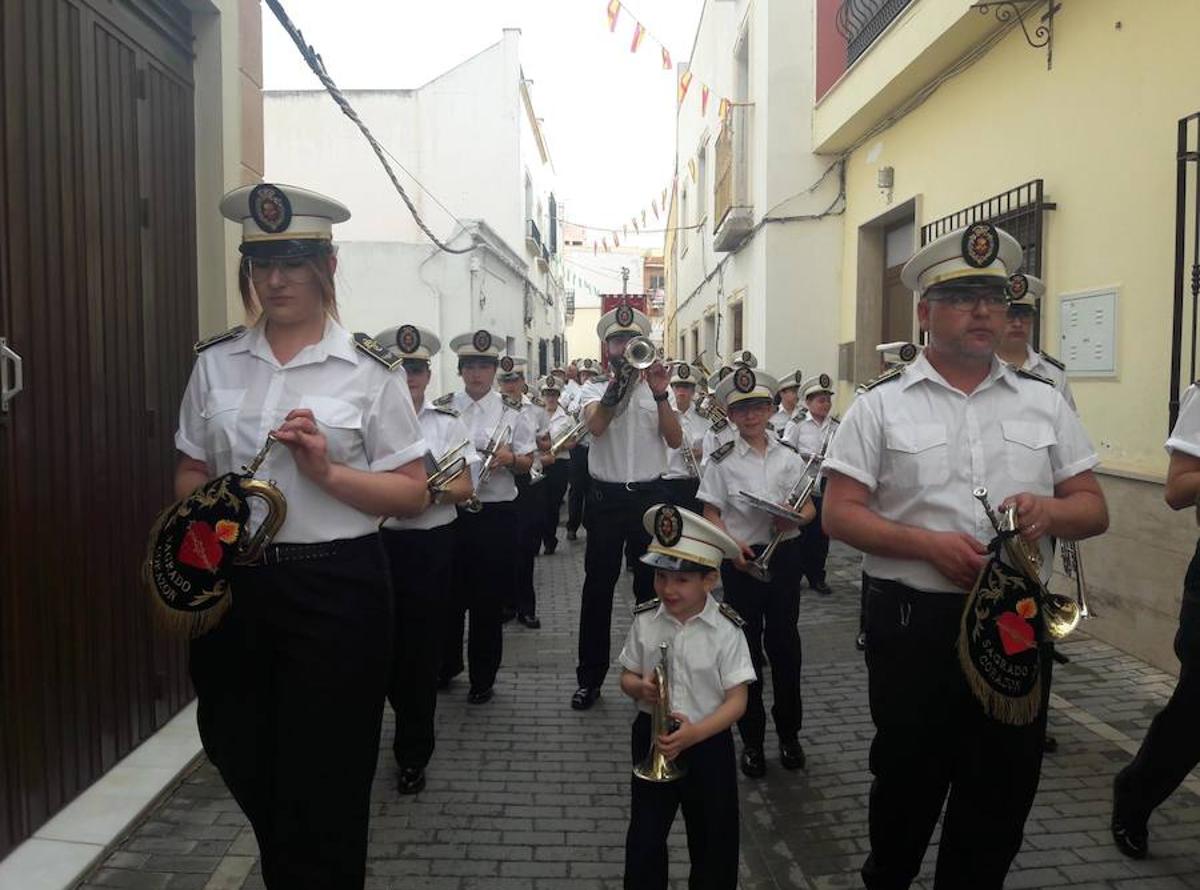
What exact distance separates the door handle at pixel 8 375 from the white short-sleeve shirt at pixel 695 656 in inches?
90.2

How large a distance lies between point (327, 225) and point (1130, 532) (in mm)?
5372

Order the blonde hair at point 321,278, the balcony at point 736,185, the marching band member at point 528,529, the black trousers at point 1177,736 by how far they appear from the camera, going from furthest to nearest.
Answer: the balcony at point 736,185 < the marching band member at point 528,529 < the black trousers at point 1177,736 < the blonde hair at point 321,278

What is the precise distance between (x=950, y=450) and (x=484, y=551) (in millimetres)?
3103

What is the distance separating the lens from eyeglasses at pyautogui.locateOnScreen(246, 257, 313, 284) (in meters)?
2.49

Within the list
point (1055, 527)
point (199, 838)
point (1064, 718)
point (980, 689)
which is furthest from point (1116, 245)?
point (199, 838)

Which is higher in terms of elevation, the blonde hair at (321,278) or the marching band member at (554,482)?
the blonde hair at (321,278)

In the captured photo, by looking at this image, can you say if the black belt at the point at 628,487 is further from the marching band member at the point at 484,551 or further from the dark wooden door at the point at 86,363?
the dark wooden door at the point at 86,363

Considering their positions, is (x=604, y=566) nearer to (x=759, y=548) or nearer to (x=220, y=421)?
(x=759, y=548)

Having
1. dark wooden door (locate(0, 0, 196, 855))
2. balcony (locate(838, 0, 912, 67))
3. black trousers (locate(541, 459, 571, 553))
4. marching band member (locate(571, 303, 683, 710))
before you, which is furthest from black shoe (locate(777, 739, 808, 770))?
balcony (locate(838, 0, 912, 67))

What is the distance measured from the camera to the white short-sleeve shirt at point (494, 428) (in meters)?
5.33

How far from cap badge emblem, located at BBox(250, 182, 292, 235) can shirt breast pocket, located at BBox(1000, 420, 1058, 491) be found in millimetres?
2075

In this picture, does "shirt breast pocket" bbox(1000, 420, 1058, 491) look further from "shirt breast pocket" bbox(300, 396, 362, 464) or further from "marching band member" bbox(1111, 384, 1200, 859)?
"shirt breast pocket" bbox(300, 396, 362, 464)

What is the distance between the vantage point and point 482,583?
16.8ft

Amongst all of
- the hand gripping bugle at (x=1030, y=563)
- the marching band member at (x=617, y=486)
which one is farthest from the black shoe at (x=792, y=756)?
the hand gripping bugle at (x=1030, y=563)
